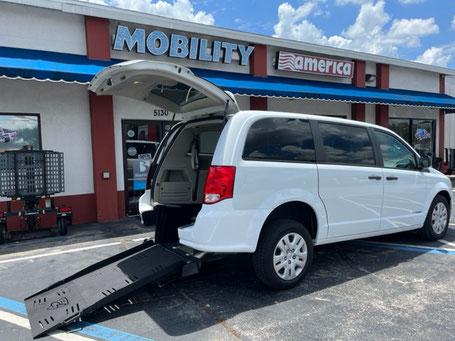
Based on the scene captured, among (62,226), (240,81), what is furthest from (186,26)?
(62,226)

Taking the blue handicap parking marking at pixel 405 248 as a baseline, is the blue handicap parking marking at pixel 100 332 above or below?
below

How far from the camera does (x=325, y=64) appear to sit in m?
11.1

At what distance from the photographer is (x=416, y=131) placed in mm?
14023

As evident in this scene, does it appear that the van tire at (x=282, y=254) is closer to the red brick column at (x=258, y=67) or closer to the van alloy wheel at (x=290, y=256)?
the van alloy wheel at (x=290, y=256)

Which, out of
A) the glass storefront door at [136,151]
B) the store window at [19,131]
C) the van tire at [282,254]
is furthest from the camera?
the glass storefront door at [136,151]

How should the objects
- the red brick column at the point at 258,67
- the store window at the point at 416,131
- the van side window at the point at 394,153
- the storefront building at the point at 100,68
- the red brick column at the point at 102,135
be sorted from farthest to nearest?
the store window at the point at 416,131, the red brick column at the point at 258,67, the red brick column at the point at 102,135, the storefront building at the point at 100,68, the van side window at the point at 394,153

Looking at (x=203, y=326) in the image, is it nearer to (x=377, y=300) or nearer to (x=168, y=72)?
(x=377, y=300)

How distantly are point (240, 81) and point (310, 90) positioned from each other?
2.06 metres

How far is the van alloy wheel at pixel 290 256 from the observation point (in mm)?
3699

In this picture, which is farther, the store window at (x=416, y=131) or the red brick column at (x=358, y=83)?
the store window at (x=416, y=131)

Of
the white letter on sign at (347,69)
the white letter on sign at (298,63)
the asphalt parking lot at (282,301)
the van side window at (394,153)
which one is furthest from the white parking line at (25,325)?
the white letter on sign at (347,69)

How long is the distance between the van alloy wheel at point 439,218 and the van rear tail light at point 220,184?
12.3 ft

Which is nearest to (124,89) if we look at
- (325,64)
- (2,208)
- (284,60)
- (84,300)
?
(84,300)

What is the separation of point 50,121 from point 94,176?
142 centimetres
